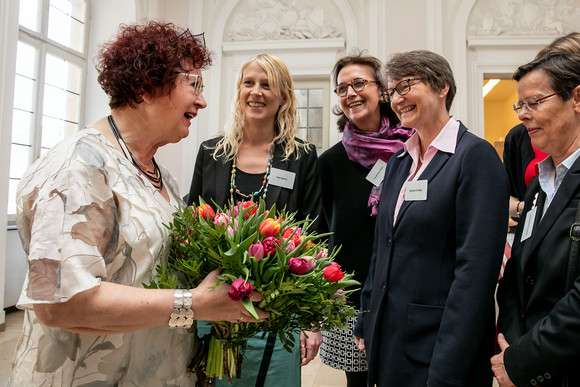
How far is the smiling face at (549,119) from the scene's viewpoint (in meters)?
1.24

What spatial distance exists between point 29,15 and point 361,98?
5.19 meters

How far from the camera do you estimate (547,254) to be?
1.16 metres

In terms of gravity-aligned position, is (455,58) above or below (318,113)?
above

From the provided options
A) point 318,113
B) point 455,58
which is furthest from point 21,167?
point 455,58

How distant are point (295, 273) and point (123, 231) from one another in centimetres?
39

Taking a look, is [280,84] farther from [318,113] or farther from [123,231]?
[318,113]

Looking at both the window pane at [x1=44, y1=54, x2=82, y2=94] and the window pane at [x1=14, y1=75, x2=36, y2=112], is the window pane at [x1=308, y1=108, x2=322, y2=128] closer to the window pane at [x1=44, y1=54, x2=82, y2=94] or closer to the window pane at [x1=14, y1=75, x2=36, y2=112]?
the window pane at [x1=44, y1=54, x2=82, y2=94]

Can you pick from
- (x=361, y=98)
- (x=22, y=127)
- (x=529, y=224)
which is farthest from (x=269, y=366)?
(x=22, y=127)

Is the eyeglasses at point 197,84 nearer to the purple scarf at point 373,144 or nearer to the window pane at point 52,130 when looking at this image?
the purple scarf at point 373,144

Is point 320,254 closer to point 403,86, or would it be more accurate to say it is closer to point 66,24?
point 403,86

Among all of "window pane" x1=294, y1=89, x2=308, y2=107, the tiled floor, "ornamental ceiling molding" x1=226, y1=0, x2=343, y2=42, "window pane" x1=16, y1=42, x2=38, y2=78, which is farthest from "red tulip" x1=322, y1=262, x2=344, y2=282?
"ornamental ceiling molding" x1=226, y1=0, x2=343, y2=42

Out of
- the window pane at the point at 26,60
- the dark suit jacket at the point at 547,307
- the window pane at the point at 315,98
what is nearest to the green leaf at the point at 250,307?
the dark suit jacket at the point at 547,307

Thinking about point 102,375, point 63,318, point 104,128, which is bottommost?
point 102,375

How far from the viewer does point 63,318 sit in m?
0.77
